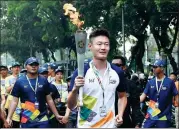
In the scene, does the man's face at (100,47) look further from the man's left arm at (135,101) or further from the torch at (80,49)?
the man's left arm at (135,101)

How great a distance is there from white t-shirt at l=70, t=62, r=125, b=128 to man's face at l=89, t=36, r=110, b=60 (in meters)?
0.14

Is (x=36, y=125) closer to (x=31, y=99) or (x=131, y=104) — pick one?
(x=31, y=99)

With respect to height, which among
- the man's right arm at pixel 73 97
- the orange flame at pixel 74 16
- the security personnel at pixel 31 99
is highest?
the orange flame at pixel 74 16

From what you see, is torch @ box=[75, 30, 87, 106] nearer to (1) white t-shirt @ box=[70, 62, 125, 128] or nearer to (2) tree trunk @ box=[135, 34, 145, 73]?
(1) white t-shirt @ box=[70, 62, 125, 128]

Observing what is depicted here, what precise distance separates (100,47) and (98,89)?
0.34 metres

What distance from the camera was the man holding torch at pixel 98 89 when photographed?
3.96 meters

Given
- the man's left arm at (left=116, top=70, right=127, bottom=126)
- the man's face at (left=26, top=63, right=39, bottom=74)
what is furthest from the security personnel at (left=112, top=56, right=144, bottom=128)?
the man's left arm at (left=116, top=70, right=127, bottom=126)

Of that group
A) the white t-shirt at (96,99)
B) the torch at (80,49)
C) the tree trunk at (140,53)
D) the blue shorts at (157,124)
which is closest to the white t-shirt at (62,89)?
the blue shorts at (157,124)

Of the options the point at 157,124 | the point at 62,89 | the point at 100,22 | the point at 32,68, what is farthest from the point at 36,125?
the point at 100,22

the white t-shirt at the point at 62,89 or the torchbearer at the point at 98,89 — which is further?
the white t-shirt at the point at 62,89

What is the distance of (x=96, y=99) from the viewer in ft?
13.1

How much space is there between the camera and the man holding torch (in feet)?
13.0

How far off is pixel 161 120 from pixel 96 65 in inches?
129

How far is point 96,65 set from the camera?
159 inches
